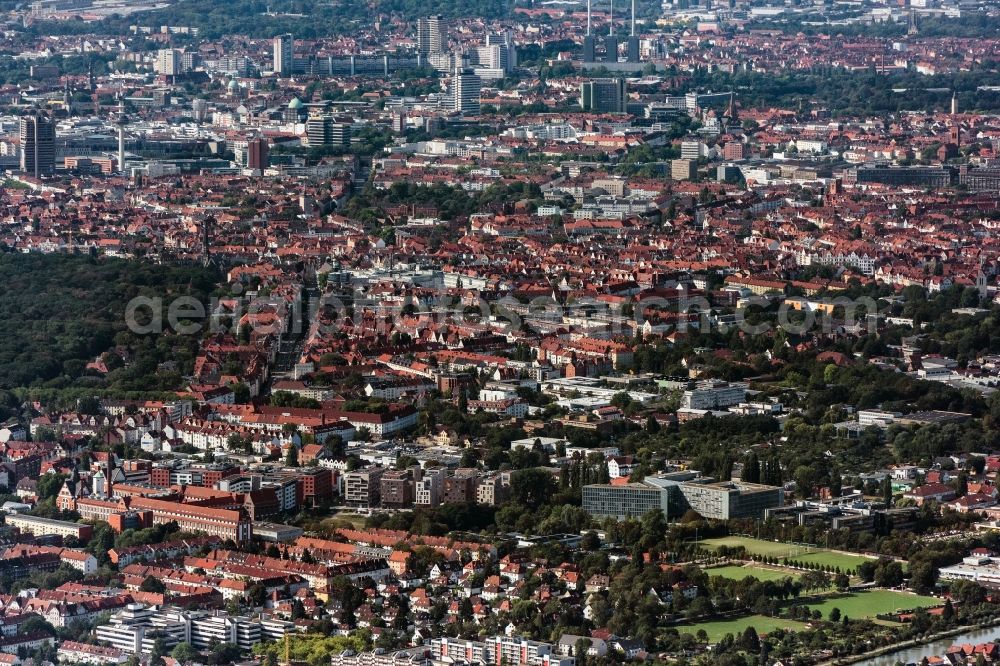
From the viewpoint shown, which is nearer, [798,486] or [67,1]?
[798,486]

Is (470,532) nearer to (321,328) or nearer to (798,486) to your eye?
(798,486)

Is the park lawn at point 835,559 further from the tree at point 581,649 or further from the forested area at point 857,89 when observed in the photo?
the forested area at point 857,89

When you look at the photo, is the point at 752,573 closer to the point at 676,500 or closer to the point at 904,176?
the point at 676,500

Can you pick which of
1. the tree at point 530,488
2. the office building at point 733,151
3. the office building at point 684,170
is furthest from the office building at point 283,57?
the tree at point 530,488

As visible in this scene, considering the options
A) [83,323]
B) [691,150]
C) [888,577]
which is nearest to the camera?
[888,577]

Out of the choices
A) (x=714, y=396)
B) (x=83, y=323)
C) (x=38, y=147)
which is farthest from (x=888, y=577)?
(x=38, y=147)

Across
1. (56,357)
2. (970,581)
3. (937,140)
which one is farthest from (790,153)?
(970,581)
